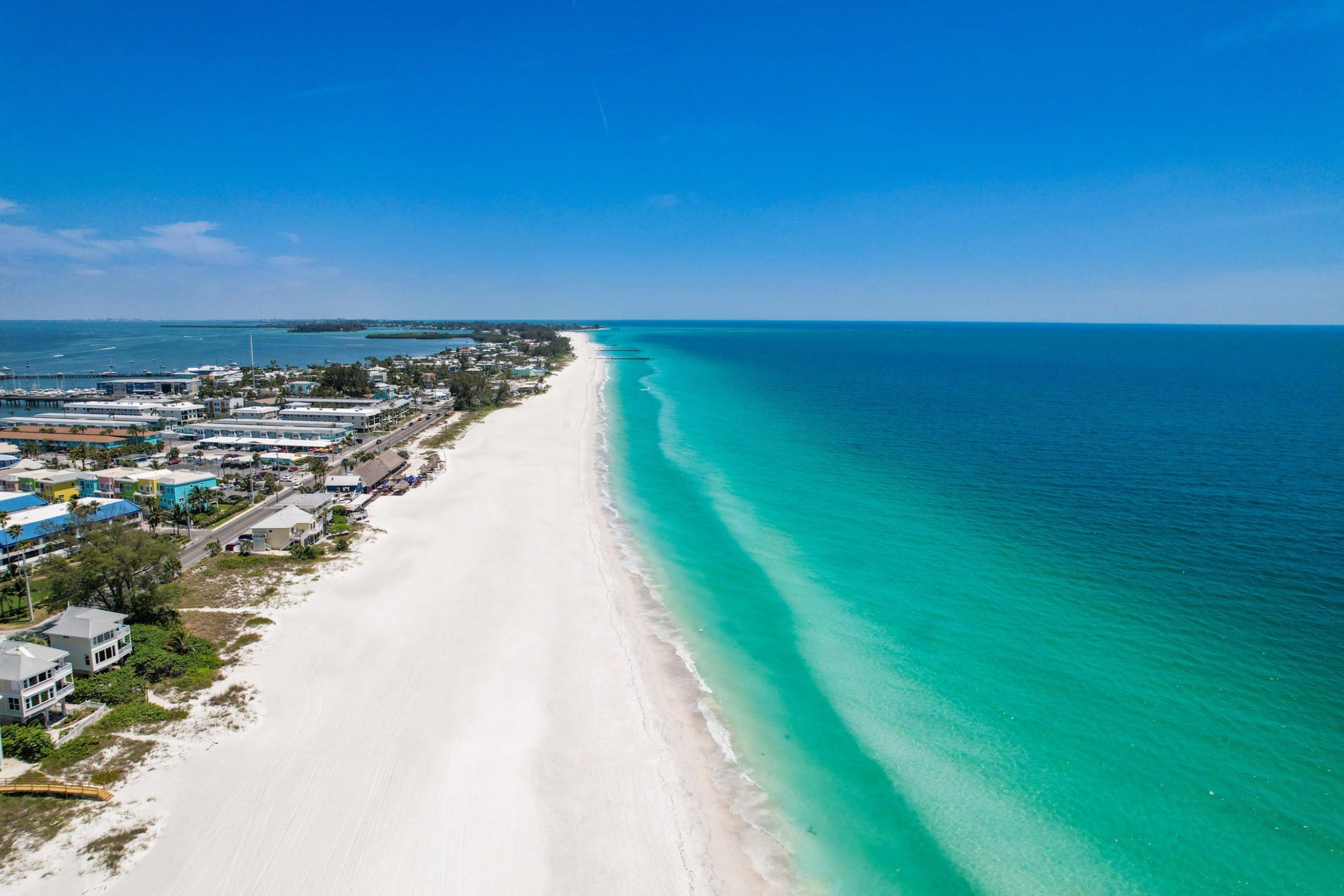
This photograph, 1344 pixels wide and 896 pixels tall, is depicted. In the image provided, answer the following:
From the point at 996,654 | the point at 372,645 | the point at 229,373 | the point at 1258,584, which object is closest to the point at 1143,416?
the point at 1258,584

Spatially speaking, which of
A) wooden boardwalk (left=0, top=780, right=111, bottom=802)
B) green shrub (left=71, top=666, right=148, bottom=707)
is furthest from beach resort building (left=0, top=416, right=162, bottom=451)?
wooden boardwalk (left=0, top=780, right=111, bottom=802)

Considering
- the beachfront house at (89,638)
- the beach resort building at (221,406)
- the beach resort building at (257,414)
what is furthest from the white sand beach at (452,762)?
the beach resort building at (221,406)

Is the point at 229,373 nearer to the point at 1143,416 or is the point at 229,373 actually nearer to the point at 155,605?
the point at 155,605

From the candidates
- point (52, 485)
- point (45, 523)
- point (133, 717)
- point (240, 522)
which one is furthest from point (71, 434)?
point (133, 717)

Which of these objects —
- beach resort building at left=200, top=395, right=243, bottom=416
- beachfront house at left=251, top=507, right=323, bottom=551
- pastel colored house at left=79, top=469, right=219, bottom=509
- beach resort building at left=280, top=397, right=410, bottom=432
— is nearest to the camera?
beachfront house at left=251, top=507, right=323, bottom=551

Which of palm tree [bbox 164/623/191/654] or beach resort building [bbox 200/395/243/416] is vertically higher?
beach resort building [bbox 200/395/243/416]

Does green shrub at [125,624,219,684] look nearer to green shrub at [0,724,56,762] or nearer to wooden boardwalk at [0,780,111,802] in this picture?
green shrub at [0,724,56,762]

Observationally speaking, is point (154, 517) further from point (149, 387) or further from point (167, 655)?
point (149, 387)
